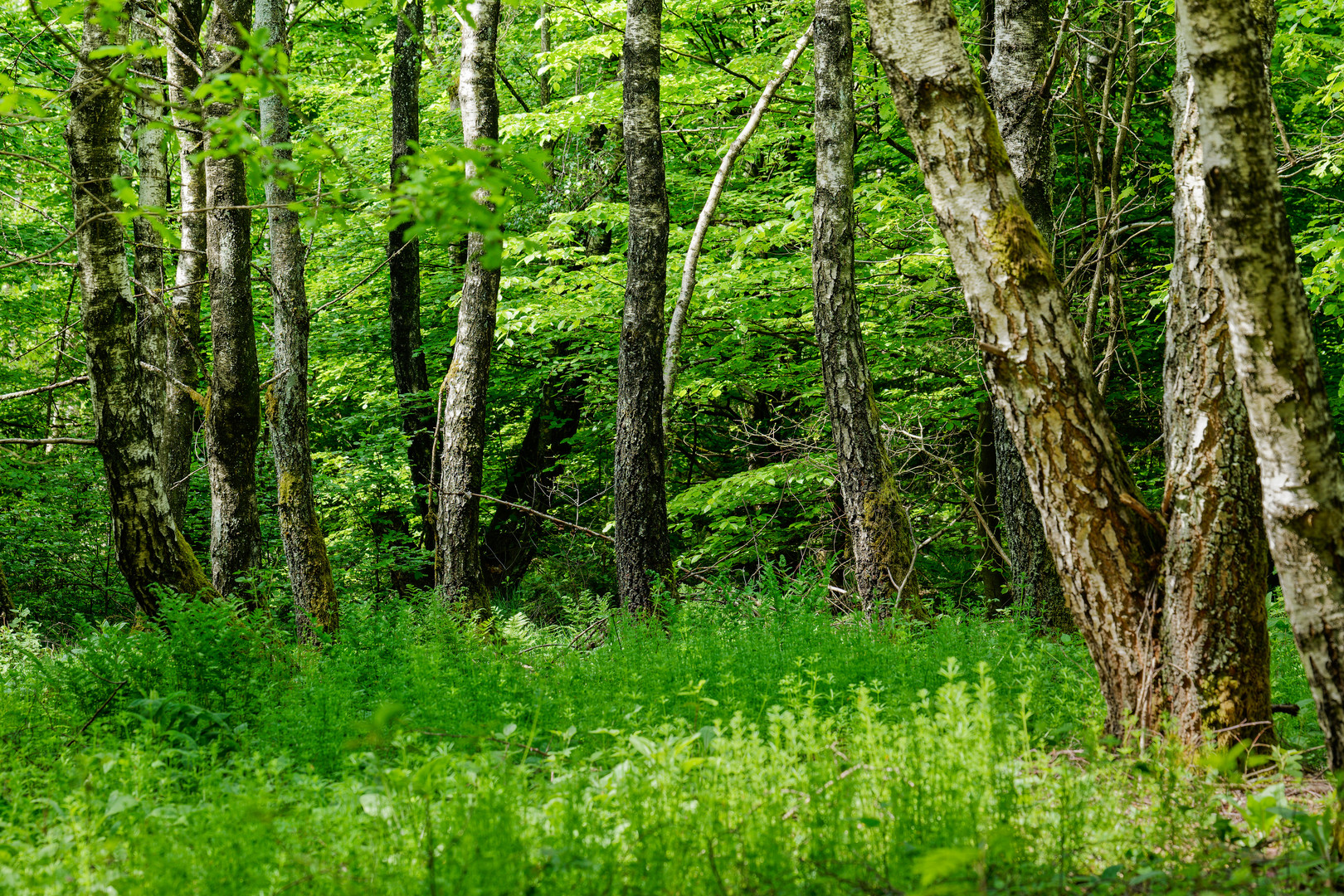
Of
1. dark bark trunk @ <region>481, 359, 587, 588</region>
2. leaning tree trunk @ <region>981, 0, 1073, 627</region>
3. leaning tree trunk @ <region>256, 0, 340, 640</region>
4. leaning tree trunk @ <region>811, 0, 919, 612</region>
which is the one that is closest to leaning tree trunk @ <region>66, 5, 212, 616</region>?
leaning tree trunk @ <region>256, 0, 340, 640</region>

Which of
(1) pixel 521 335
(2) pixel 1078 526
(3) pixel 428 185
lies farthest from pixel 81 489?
(2) pixel 1078 526

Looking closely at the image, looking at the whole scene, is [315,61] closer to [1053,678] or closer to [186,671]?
[186,671]

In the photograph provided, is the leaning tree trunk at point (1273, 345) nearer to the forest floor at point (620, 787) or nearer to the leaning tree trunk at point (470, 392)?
the forest floor at point (620, 787)

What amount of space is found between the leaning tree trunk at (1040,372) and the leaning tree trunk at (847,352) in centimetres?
355

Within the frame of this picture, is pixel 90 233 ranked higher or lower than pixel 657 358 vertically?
higher

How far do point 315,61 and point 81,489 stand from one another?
29.6 feet

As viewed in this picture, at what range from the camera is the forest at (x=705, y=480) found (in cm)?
300

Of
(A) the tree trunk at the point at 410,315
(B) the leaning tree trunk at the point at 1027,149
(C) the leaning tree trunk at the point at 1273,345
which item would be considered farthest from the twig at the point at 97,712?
(A) the tree trunk at the point at 410,315

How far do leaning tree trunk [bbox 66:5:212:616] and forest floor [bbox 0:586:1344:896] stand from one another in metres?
1.29

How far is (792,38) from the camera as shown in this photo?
11.6 meters

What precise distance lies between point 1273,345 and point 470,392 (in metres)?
6.76

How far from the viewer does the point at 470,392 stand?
8.66 m

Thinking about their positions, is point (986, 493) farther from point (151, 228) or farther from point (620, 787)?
point (151, 228)

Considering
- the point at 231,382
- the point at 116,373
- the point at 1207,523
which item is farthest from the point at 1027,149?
the point at 116,373
